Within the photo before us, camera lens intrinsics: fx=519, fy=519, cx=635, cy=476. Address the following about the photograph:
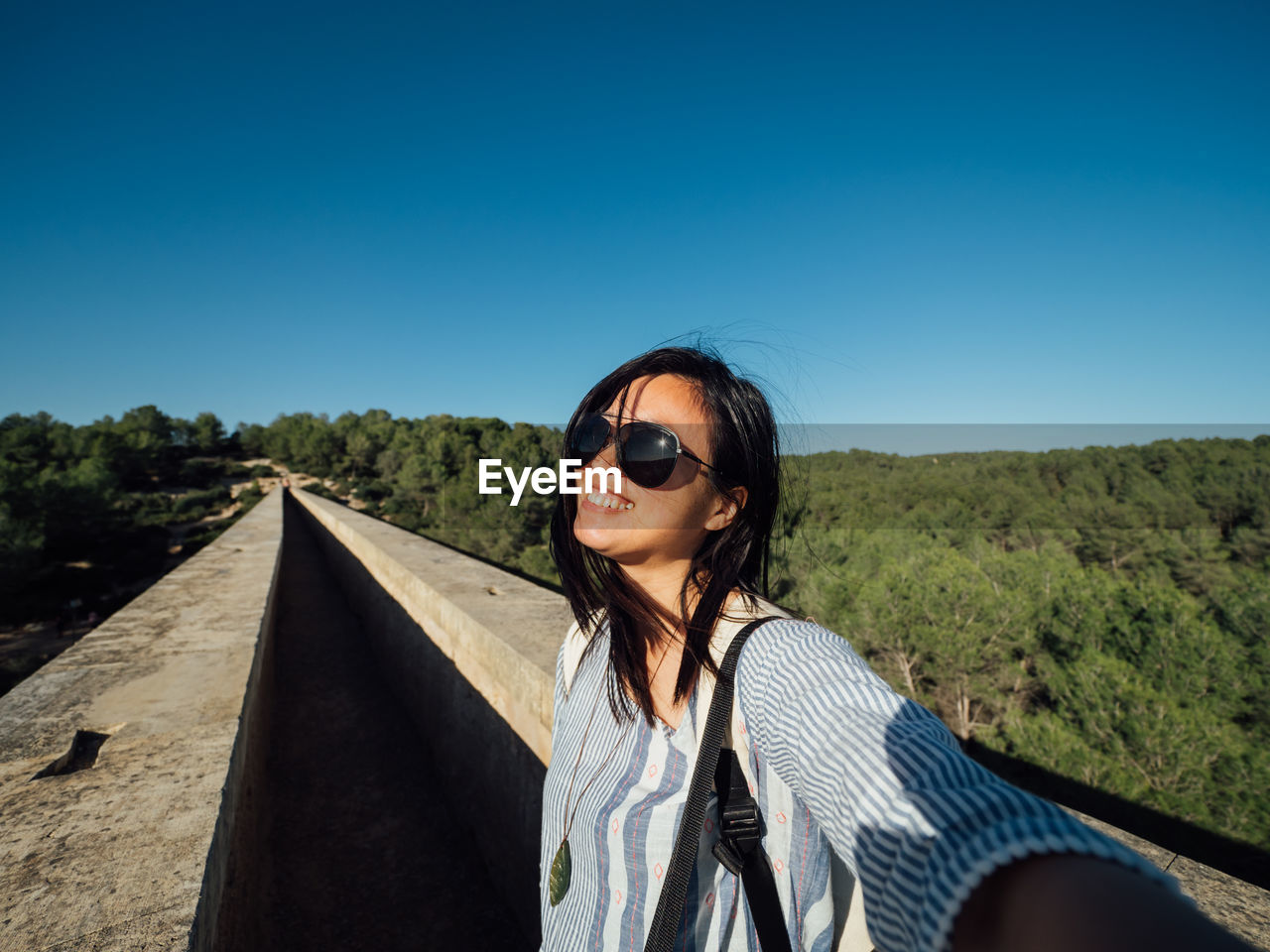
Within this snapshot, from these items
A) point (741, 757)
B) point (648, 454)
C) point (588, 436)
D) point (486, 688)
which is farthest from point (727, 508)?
point (486, 688)

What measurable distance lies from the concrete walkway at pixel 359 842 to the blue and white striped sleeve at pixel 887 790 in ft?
7.62

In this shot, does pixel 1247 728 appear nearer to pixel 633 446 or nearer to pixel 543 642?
pixel 543 642

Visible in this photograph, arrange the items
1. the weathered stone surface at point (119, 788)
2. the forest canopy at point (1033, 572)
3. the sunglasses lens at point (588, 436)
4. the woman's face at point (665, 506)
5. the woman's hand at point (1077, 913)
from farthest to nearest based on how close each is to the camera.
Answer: the forest canopy at point (1033, 572) → the sunglasses lens at point (588, 436) → the woman's face at point (665, 506) → the weathered stone surface at point (119, 788) → the woman's hand at point (1077, 913)

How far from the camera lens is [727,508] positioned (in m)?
1.22

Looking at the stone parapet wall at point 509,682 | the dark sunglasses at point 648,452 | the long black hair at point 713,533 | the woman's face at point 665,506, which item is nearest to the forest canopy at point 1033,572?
the long black hair at point 713,533

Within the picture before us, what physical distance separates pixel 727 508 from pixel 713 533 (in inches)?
2.9

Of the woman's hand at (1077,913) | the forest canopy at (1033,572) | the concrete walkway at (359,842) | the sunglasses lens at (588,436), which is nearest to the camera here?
the woman's hand at (1077,913)

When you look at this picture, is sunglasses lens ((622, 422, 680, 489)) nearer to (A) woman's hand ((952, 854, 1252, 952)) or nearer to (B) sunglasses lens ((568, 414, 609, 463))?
(B) sunglasses lens ((568, 414, 609, 463))

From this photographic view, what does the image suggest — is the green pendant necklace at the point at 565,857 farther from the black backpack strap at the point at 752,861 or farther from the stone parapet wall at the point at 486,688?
the stone parapet wall at the point at 486,688

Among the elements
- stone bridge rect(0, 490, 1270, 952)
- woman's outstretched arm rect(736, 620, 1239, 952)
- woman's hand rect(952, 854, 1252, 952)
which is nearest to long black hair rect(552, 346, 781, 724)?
woman's outstretched arm rect(736, 620, 1239, 952)

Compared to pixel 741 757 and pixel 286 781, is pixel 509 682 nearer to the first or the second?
pixel 741 757

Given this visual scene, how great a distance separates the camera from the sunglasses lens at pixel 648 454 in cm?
118

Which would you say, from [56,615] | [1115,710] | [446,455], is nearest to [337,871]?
[1115,710]

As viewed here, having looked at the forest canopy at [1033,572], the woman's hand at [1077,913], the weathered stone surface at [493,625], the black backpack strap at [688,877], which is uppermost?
the woman's hand at [1077,913]
